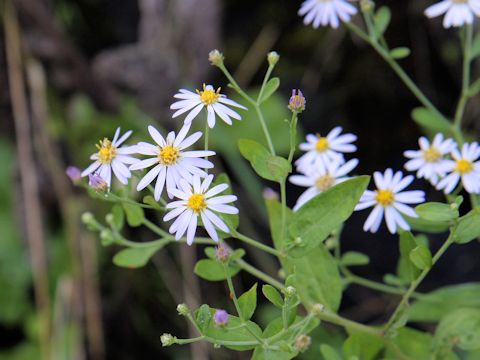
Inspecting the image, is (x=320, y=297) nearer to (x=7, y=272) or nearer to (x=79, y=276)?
(x=79, y=276)

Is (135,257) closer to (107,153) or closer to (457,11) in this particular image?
(107,153)

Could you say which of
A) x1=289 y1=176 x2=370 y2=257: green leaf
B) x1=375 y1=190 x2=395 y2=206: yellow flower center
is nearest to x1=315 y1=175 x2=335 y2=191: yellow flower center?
x1=375 y1=190 x2=395 y2=206: yellow flower center

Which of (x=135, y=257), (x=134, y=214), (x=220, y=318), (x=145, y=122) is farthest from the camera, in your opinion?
(x=145, y=122)

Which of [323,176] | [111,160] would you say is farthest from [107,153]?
[323,176]

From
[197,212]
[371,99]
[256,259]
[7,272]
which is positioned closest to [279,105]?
[371,99]

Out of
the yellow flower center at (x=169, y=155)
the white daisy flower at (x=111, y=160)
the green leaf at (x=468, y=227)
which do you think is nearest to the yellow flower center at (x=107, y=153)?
the white daisy flower at (x=111, y=160)

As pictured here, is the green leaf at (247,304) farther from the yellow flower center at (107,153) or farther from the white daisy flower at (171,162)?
the yellow flower center at (107,153)

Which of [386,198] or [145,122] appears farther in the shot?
[145,122]

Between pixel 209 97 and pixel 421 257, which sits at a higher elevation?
pixel 209 97
